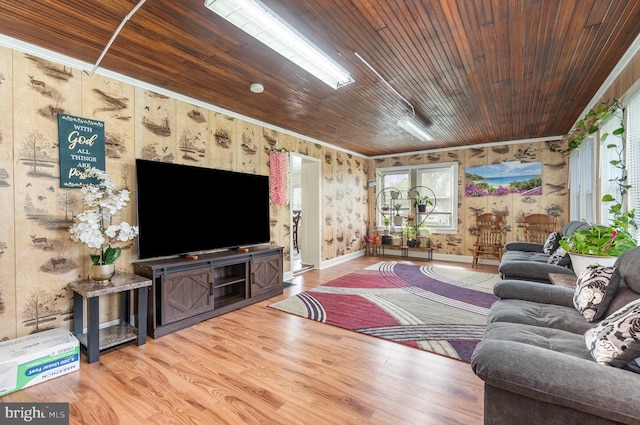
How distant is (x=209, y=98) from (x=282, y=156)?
144 centimetres

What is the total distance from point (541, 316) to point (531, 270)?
4.78 feet

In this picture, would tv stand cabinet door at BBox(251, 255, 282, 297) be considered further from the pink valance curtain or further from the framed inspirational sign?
the framed inspirational sign

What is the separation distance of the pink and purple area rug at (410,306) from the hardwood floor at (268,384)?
0.82ft

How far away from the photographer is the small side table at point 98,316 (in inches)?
89.5

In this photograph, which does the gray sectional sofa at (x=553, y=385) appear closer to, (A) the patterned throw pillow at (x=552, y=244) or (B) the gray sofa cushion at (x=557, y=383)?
(B) the gray sofa cushion at (x=557, y=383)

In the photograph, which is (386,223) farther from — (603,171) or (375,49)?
(375,49)

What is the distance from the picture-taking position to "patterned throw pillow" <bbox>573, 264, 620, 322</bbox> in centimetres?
173

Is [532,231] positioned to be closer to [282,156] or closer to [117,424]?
[282,156]

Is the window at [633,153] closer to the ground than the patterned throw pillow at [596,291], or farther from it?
farther from it

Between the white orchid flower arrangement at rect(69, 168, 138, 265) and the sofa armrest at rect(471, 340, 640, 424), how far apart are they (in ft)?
9.44

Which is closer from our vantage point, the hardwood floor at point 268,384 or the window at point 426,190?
the hardwood floor at point 268,384

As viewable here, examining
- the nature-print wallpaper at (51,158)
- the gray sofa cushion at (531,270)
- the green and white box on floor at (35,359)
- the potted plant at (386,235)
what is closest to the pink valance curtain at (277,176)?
the nature-print wallpaper at (51,158)

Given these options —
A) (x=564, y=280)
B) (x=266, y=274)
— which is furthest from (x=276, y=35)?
(x=564, y=280)

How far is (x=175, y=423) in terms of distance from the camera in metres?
1.65
